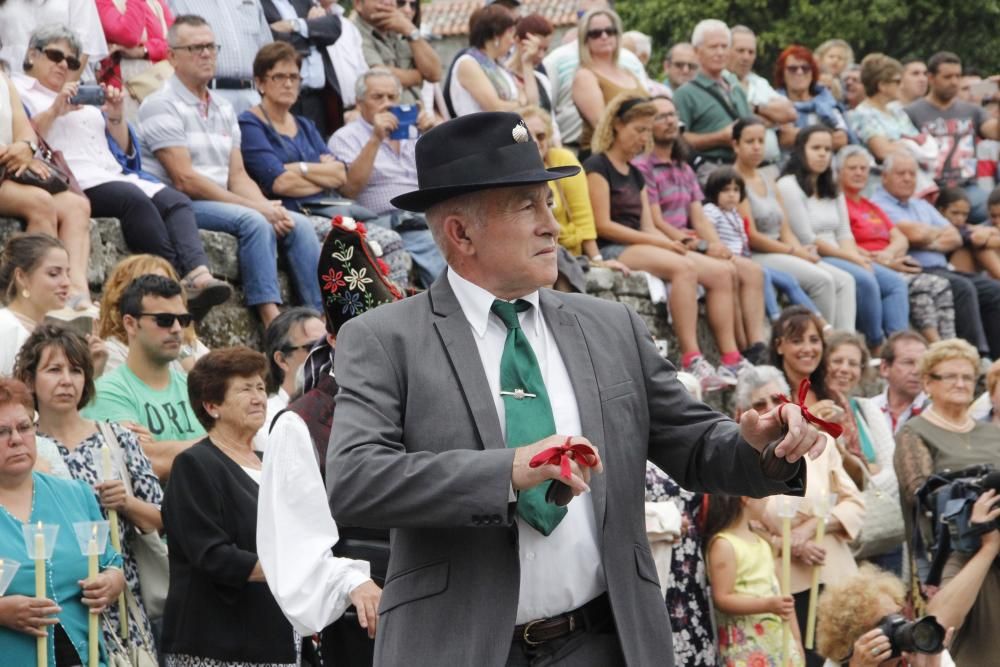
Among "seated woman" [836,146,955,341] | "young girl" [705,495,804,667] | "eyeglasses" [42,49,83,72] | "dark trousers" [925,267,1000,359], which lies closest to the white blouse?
"eyeglasses" [42,49,83,72]

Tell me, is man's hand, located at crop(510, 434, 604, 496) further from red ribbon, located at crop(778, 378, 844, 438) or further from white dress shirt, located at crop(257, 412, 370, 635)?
white dress shirt, located at crop(257, 412, 370, 635)

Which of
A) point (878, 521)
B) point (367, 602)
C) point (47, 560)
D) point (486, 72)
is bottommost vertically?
point (878, 521)

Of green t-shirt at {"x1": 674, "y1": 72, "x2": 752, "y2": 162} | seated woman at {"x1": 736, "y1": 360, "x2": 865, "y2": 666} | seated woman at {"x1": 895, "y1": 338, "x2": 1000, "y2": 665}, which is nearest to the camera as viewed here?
seated woman at {"x1": 736, "y1": 360, "x2": 865, "y2": 666}

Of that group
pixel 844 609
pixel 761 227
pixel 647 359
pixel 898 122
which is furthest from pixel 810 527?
pixel 898 122

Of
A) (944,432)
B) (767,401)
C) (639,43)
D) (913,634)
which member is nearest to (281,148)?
(767,401)

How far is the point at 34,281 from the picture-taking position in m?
6.80

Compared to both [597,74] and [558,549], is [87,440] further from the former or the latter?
[597,74]

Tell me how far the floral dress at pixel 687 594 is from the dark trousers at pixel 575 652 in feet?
11.0

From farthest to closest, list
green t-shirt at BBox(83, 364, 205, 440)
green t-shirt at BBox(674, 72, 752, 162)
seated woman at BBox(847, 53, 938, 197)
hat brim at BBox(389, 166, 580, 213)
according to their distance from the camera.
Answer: seated woman at BBox(847, 53, 938, 197)
green t-shirt at BBox(674, 72, 752, 162)
green t-shirt at BBox(83, 364, 205, 440)
hat brim at BBox(389, 166, 580, 213)

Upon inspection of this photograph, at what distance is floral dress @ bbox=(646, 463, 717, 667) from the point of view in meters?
6.64

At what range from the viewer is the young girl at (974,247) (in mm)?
14273

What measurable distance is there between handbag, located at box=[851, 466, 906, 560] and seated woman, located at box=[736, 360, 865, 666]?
13.3 inches

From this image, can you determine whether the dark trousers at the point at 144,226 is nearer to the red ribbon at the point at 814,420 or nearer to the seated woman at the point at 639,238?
the seated woman at the point at 639,238

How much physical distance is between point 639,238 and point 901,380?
2.27m
